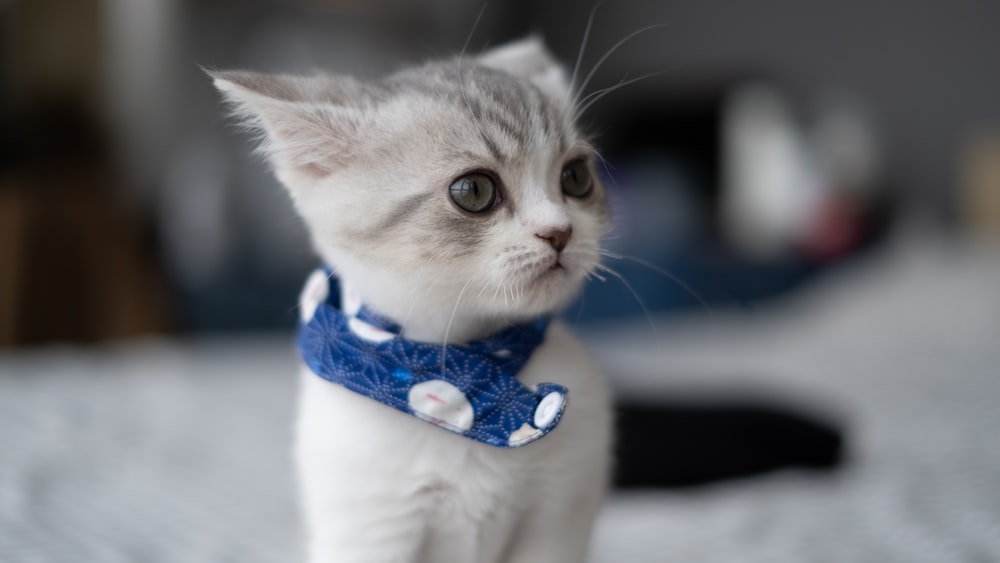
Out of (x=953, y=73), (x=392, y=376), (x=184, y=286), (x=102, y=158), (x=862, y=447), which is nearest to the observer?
(x=392, y=376)

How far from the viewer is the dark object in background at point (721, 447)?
1547 mm

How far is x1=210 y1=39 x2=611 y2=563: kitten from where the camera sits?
0.82 m

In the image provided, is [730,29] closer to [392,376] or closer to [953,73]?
[953,73]

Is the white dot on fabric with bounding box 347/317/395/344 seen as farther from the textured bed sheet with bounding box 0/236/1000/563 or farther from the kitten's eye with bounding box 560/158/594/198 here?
the textured bed sheet with bounding box 0/236/1000/563

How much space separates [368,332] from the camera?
0.85 m

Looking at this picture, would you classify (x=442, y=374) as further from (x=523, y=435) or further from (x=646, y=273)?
(x=646, y=273)

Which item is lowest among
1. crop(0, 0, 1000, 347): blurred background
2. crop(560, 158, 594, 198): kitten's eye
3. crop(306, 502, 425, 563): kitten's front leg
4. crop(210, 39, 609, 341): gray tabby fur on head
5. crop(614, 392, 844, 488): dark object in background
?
crop(306, 502, 425, 563): kitten's front leg

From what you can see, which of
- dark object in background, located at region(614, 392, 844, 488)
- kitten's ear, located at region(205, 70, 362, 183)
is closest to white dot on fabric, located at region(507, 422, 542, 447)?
kitten's ear, located at region(205, 70, 362, 183)

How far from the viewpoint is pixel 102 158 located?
14.5 feet

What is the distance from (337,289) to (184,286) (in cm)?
292

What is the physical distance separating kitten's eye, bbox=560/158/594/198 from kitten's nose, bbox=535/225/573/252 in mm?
107

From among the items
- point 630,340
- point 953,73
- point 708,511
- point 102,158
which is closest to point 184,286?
point 102,158

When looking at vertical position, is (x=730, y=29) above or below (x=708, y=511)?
above

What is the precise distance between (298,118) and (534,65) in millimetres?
395
